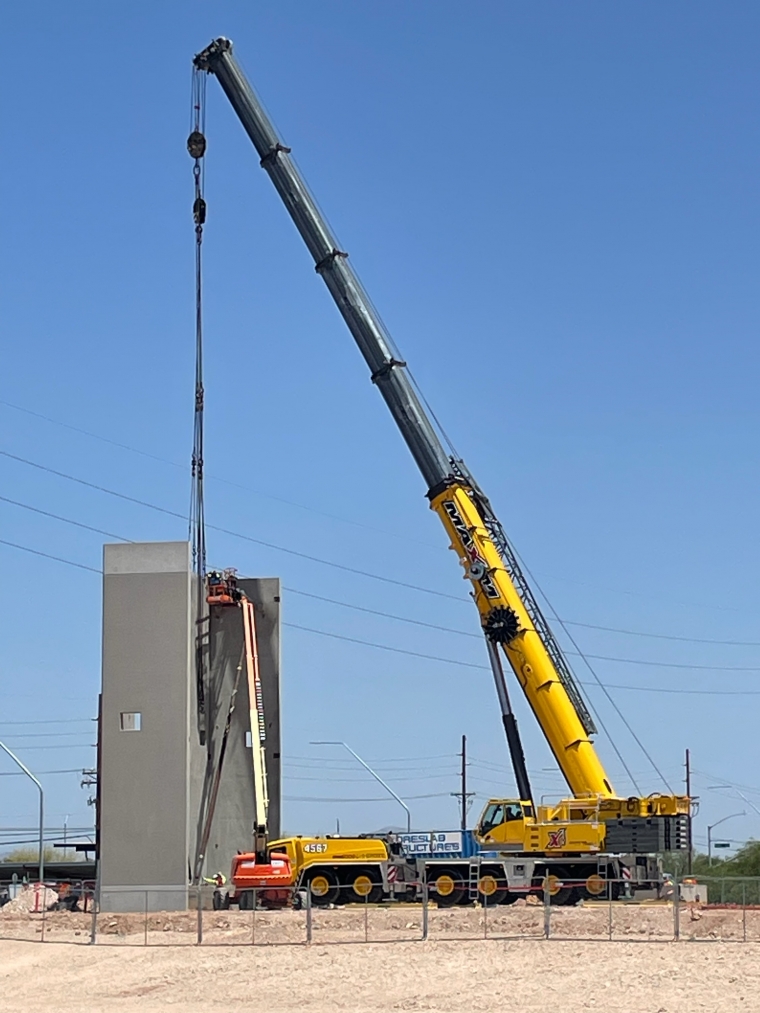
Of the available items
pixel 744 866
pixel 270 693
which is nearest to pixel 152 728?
pixel 270 693

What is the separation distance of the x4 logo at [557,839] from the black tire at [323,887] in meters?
6.09

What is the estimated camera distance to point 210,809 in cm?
4903

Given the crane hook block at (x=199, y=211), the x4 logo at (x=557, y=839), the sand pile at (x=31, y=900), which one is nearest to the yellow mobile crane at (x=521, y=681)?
the x4 logo at (x=557, y=839)

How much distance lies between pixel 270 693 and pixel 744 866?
1456 inches

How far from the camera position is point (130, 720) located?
46.7 m

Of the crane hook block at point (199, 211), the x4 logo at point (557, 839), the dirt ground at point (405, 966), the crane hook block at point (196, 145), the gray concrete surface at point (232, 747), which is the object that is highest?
the crane hook block at point (196, 145)

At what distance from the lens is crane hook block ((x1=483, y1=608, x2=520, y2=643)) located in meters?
43.1

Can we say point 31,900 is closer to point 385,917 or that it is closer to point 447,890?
point 447,890

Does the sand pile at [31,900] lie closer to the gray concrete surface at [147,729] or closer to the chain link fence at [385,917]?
the chain link fence at [385,917]

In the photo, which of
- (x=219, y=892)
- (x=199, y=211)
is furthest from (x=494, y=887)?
(x=199, y=211)

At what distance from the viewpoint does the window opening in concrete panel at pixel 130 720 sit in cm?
4659

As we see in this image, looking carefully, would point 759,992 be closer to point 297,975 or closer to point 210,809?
point 297,975

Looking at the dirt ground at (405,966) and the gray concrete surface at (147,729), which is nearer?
the dirt ground at (405,966)

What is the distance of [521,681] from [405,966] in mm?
12346
